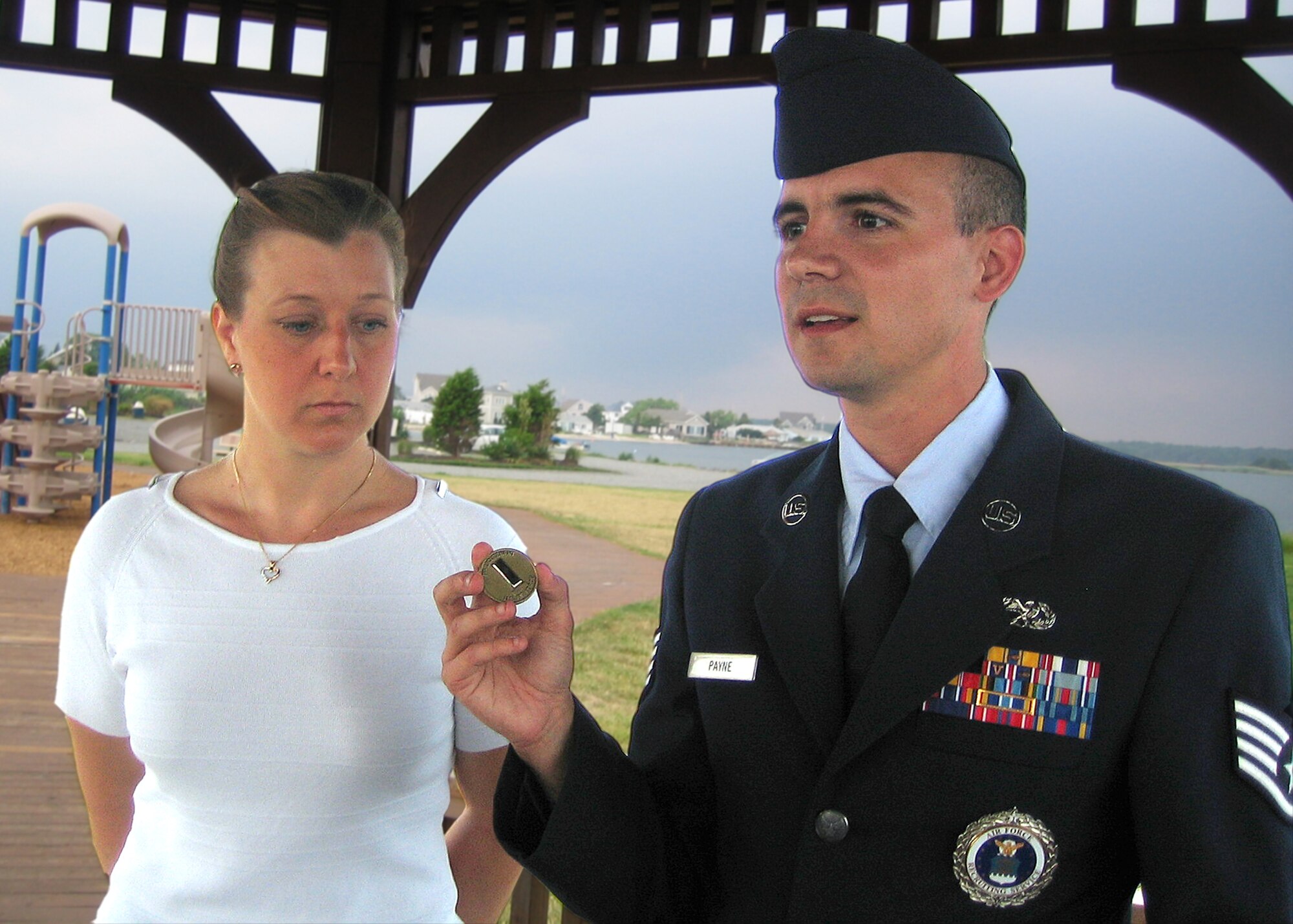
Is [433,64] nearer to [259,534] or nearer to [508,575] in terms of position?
[259,534]

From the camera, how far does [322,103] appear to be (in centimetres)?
344

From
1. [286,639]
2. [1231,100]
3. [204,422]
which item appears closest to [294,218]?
[286,639]

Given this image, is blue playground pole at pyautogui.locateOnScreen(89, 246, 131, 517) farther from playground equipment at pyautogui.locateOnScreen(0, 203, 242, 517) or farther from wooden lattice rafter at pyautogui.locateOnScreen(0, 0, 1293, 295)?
wooden lattice rafter at pyautogui.locateOnScreen(0, 0, 1293, 295)

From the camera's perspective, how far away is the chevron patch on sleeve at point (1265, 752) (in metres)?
0.82

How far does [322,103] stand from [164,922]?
2789mm

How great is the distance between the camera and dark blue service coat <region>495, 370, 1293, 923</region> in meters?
0.84

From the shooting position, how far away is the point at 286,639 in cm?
128

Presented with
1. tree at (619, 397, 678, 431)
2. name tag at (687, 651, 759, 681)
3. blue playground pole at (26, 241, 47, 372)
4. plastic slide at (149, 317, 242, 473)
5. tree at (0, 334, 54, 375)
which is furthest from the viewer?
tree at (619, 397, 678, 431)

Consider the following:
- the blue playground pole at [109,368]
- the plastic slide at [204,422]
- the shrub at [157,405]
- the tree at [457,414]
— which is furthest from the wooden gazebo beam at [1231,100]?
the shrub at [157,405]

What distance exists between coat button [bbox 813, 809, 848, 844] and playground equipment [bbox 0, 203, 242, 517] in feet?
37.2

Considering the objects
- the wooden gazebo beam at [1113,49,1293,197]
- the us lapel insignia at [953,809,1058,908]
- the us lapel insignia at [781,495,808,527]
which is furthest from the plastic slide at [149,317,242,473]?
the us lapel insignia at [953,809,1058,908]

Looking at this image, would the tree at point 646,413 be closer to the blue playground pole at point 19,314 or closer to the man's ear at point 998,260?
the blue playground pole at point 19,314

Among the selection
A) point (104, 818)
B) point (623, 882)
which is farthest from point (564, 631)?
point (104, 818)

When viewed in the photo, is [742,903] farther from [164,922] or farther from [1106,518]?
[164,922]
